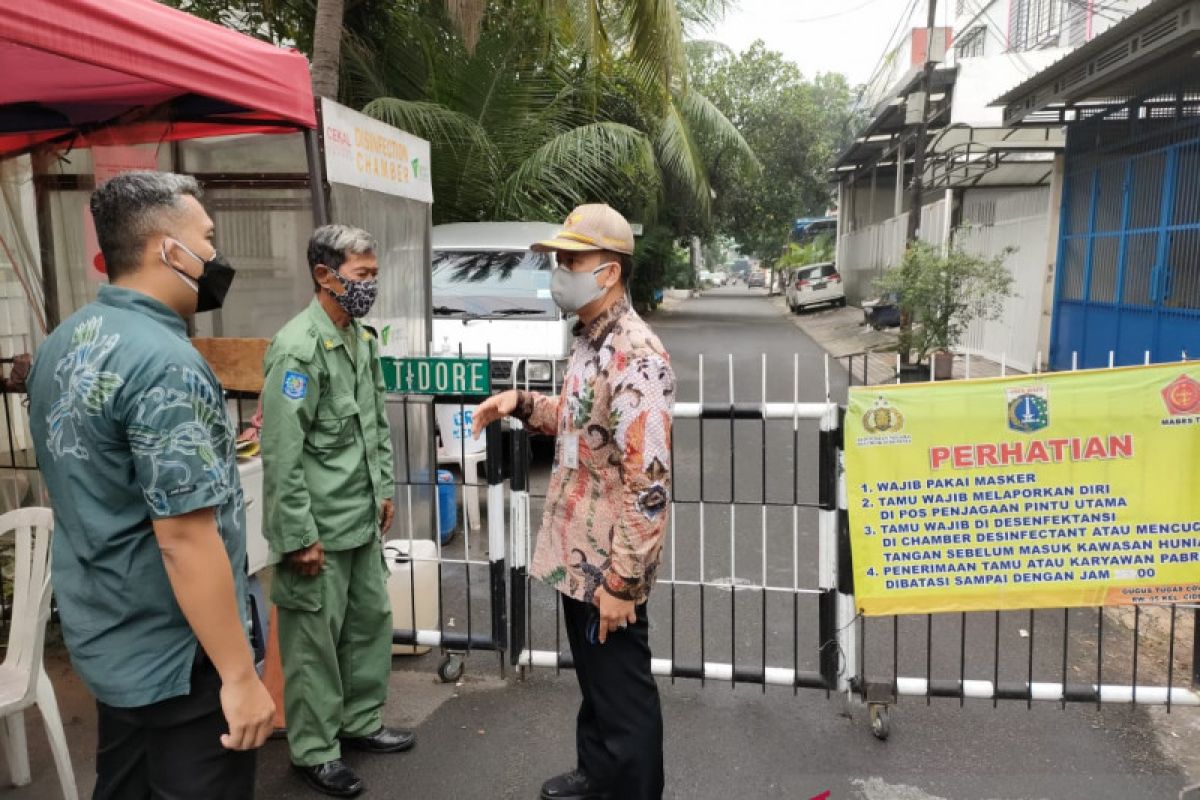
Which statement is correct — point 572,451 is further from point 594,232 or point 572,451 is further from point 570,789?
point 570,789

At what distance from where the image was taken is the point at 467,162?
37.6 feet

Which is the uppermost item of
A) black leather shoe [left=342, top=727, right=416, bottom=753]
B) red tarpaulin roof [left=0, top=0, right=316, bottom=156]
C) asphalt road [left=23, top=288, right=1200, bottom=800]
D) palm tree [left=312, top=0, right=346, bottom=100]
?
palm tree [left=312, top=0, right=346, bottom=100]

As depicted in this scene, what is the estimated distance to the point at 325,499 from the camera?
296 cm

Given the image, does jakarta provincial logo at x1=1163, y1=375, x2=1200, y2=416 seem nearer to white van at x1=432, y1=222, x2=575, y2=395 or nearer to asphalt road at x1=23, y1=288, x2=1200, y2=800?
asphalt road at x1=23, y1=288, x2=1200, y2=800

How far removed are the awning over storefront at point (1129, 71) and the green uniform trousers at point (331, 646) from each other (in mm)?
8170

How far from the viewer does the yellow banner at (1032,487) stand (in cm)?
316

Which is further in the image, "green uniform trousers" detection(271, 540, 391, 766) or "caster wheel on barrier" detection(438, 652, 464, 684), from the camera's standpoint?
"caster wheel on barrier" detection(438, 652, 464, 684)

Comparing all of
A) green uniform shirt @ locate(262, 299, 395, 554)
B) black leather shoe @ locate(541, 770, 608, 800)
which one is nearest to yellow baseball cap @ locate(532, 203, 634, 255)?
green uniform shirt @ locate(262, 299, 395, 554)

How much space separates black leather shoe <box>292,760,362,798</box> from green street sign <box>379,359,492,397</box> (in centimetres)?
152

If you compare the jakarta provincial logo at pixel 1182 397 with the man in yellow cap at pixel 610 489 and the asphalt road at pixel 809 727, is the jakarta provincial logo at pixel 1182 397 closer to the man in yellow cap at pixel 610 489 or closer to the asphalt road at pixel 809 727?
the asphalt road at pixel 809 727

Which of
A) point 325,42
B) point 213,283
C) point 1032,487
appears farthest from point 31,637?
point 325,42

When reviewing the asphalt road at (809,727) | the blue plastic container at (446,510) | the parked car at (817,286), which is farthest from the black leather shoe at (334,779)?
the parked car at (817,286)

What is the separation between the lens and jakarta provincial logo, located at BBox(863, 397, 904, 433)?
3.20 metres

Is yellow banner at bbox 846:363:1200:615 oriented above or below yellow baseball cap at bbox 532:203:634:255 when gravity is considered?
below
